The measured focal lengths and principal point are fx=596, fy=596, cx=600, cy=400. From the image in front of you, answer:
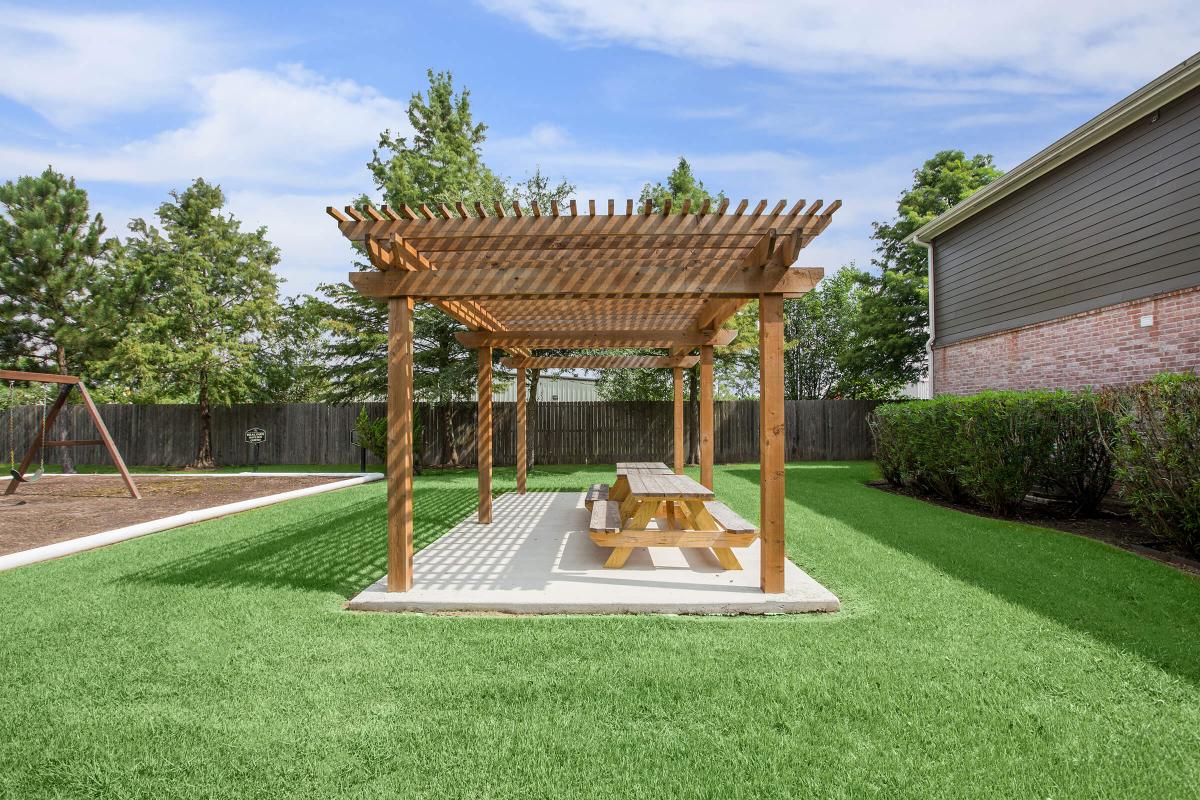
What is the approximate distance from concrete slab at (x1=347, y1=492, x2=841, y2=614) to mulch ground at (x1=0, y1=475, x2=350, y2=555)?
4.28 metres

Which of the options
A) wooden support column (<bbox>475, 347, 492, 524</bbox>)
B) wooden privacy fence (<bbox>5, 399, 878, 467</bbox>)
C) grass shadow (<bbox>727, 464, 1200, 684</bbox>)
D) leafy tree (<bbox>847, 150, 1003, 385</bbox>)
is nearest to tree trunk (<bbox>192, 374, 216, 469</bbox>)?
wooden privacy fence (<bbox>5, 399, 878, 467</bbox>)

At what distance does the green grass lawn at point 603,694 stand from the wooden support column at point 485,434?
2.60 meters

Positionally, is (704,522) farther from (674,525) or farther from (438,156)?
(438,156)

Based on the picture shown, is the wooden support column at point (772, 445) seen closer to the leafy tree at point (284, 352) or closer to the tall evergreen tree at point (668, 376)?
the tall evergreen tree at point (668, 376)

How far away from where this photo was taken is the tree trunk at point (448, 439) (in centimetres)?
1545

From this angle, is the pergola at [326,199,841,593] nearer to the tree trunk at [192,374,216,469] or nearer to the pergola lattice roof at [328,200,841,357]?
the pergola lattice roof at [328,200,841,357]

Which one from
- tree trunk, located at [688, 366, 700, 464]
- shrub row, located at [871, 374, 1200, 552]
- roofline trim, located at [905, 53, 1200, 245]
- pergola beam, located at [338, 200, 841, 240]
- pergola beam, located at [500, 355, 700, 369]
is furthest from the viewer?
tree trunk, located at [688, 366, 700, 464]

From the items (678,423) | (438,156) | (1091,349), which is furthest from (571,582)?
(438,156)

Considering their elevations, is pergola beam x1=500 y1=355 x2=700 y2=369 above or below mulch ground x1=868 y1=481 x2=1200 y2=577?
above

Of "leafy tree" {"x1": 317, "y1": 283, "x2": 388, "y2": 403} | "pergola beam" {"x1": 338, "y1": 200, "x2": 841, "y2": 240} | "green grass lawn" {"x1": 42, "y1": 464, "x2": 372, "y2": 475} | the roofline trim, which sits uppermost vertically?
the roofline trim

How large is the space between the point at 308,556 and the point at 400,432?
6.56 feet

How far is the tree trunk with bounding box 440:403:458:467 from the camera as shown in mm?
15453

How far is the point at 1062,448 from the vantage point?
697cm

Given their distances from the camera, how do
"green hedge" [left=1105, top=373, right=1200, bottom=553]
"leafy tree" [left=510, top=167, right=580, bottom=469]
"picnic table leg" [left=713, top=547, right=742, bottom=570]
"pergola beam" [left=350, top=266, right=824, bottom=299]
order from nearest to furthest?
"pergola beam" [left=350, top=266, right=824, bottom=299]
"picnic table leg" [left=713, top=547, right=742, bottom=570]
"green hedge" [left=1105, top=373, right=1200, bottom=553]
"leafy tree" [left=510, top=167, right=580, bottom=469]
